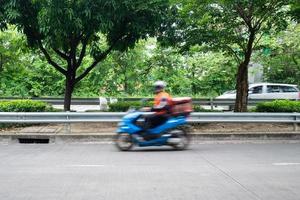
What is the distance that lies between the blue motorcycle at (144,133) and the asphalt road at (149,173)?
0.28m

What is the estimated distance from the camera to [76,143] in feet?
44.0

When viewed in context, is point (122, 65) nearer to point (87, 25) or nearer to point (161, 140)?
point (87, 25)

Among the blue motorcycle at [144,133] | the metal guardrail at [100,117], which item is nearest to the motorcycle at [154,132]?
the blue motorcycle at [144,133]

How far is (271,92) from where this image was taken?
90.3 feet

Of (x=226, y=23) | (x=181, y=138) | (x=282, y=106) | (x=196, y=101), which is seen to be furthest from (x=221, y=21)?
(x=196, y=101)

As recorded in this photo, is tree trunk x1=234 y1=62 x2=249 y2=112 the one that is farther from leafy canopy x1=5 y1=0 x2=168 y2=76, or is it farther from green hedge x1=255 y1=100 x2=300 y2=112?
leafy canopy x1=5 y1=0 x2=168 y2=76

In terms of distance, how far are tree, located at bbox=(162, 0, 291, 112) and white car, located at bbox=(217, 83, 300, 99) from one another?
9670 millimetres

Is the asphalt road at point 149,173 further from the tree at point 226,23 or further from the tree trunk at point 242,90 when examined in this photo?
the tree at point 226,23

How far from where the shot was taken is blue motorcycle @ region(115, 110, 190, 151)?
1147 cm

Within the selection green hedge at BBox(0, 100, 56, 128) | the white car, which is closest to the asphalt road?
green hedge at BBox(0, 100, 56, 128)

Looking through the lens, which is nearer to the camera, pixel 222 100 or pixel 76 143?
pixel 76 143

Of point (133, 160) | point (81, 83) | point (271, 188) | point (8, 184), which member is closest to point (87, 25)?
point (133, 160)

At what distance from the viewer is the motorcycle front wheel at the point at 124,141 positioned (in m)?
11.6

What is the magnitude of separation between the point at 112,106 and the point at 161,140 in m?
6.69
